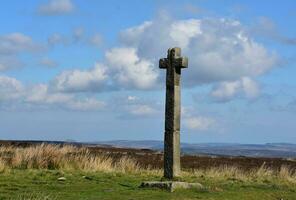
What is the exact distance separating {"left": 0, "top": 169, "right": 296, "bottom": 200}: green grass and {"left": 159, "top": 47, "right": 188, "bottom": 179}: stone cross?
4.12 feet


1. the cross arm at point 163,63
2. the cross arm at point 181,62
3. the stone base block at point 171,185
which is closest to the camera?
the stone base block at point 171,185

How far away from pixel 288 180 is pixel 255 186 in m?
4.71

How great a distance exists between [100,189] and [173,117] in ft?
16.4

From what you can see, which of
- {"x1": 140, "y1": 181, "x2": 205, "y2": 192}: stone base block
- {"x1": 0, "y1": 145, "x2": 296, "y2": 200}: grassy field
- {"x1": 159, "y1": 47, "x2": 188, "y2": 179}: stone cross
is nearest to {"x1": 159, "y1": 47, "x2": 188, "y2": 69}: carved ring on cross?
{"x1": 159, "y1": 47, "x2": 188, "y2": 179}: stone cross

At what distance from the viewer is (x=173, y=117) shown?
21953 millimetres

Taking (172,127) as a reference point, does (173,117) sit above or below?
above

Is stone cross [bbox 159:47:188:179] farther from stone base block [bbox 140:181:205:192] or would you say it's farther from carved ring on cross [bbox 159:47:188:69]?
stone base block [bbox 140:181:205:192]

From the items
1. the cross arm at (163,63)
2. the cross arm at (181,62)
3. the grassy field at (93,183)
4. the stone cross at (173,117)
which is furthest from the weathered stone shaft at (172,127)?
the grassy field at (93,183)

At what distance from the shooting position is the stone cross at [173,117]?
71.7 ft

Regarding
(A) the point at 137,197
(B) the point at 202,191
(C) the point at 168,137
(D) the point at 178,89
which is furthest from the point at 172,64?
(A) the point at 137,197

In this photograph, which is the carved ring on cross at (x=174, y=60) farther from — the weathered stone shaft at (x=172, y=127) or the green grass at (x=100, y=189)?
the green grass at (x=100, y=189)

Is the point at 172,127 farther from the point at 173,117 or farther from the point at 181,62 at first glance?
the point at 181,62

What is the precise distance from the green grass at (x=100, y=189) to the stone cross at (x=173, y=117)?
1.26m

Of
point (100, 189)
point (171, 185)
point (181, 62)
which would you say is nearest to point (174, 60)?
point (181, 62)
